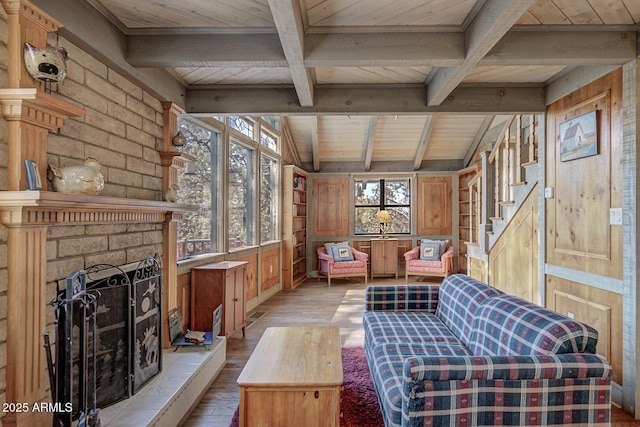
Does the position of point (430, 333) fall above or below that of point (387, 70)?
below

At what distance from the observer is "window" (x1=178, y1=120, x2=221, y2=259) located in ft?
11.6

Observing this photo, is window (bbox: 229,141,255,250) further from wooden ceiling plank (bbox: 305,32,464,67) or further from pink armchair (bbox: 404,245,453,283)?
pink armchair (bbox: 404,245,453,283)

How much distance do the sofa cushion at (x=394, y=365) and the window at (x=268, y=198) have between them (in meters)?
3.76

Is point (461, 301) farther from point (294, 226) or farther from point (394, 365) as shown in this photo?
point (294, 226)

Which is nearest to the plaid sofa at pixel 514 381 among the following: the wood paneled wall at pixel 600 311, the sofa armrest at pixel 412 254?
the wood paneled wall at pixel 600 311

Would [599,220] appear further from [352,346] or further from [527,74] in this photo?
[352,346]

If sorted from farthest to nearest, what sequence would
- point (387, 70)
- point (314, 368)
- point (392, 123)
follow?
point (392, 123) < point (387, 70) < point (314, 368)

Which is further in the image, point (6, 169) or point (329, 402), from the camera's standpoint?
point (329, 402)

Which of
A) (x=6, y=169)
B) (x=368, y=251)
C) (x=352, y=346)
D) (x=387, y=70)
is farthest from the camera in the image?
(x=368, y=251)

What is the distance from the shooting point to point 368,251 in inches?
303

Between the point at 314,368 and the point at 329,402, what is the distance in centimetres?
21

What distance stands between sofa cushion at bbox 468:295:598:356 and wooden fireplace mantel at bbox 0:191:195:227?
223 centimetres

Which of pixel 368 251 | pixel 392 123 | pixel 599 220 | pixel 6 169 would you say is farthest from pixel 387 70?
pixel 368 251

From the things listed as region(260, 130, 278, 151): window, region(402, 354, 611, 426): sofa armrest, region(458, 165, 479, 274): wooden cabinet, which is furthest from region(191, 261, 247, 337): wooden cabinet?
region(458, 165, 479, 274): wooden cabinet
